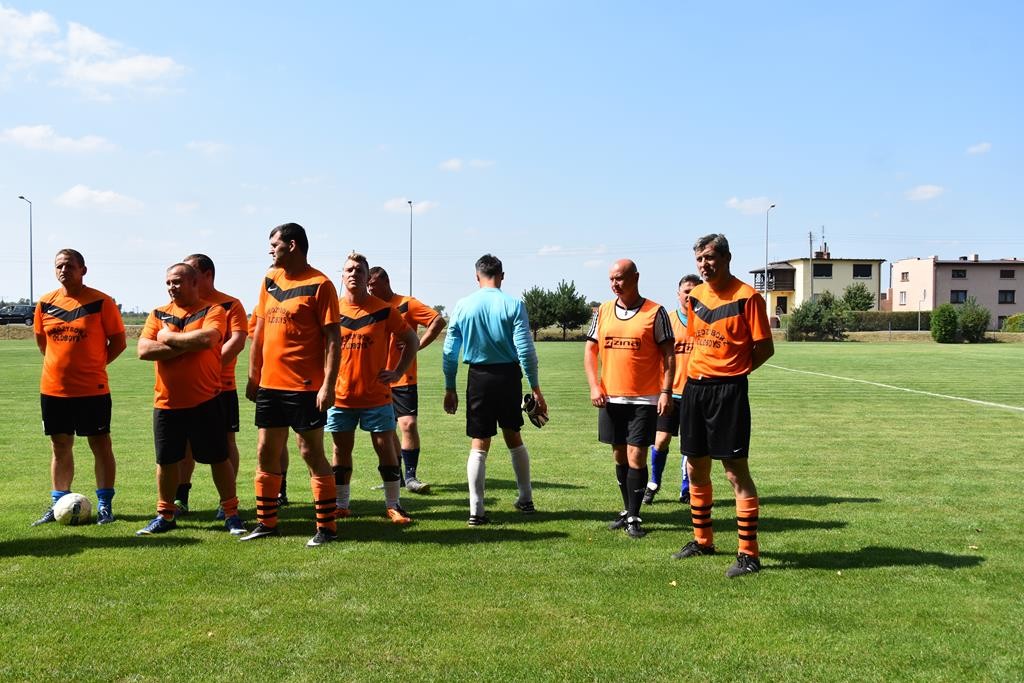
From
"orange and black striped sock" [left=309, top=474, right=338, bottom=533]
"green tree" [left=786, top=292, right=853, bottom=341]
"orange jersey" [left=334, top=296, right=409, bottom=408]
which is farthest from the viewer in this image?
"green tree" [left=786, top=292, right=853, bottom=341]

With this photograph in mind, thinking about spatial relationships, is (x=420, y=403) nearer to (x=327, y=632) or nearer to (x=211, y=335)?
(x=211, y=335)

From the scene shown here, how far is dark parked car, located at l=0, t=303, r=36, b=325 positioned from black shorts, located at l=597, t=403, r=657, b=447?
230 feet

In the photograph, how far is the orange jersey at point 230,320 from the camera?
7.02 metres

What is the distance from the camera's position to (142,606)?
4.68m

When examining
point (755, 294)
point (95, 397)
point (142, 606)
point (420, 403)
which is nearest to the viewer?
point (142, 606)

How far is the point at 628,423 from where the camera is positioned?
6664 millimetres

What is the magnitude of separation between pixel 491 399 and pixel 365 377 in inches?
41.1

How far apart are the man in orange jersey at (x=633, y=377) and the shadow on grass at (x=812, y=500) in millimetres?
1699

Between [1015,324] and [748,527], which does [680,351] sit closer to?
[748,527]

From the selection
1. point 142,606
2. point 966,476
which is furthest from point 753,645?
point 966,476

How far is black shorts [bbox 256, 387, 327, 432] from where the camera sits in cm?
604

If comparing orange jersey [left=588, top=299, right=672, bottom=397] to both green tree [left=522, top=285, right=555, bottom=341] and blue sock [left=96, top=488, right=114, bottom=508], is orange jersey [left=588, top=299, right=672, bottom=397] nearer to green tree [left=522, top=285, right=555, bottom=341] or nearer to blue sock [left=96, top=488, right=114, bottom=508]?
blue sock [left=96, top=488, right=114, bottom=508]

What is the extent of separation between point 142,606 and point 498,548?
A: 94.2 inches

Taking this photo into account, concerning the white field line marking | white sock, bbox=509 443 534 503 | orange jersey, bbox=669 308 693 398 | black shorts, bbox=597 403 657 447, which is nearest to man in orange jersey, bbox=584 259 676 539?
black shorts, bbox=597 403 657 447
